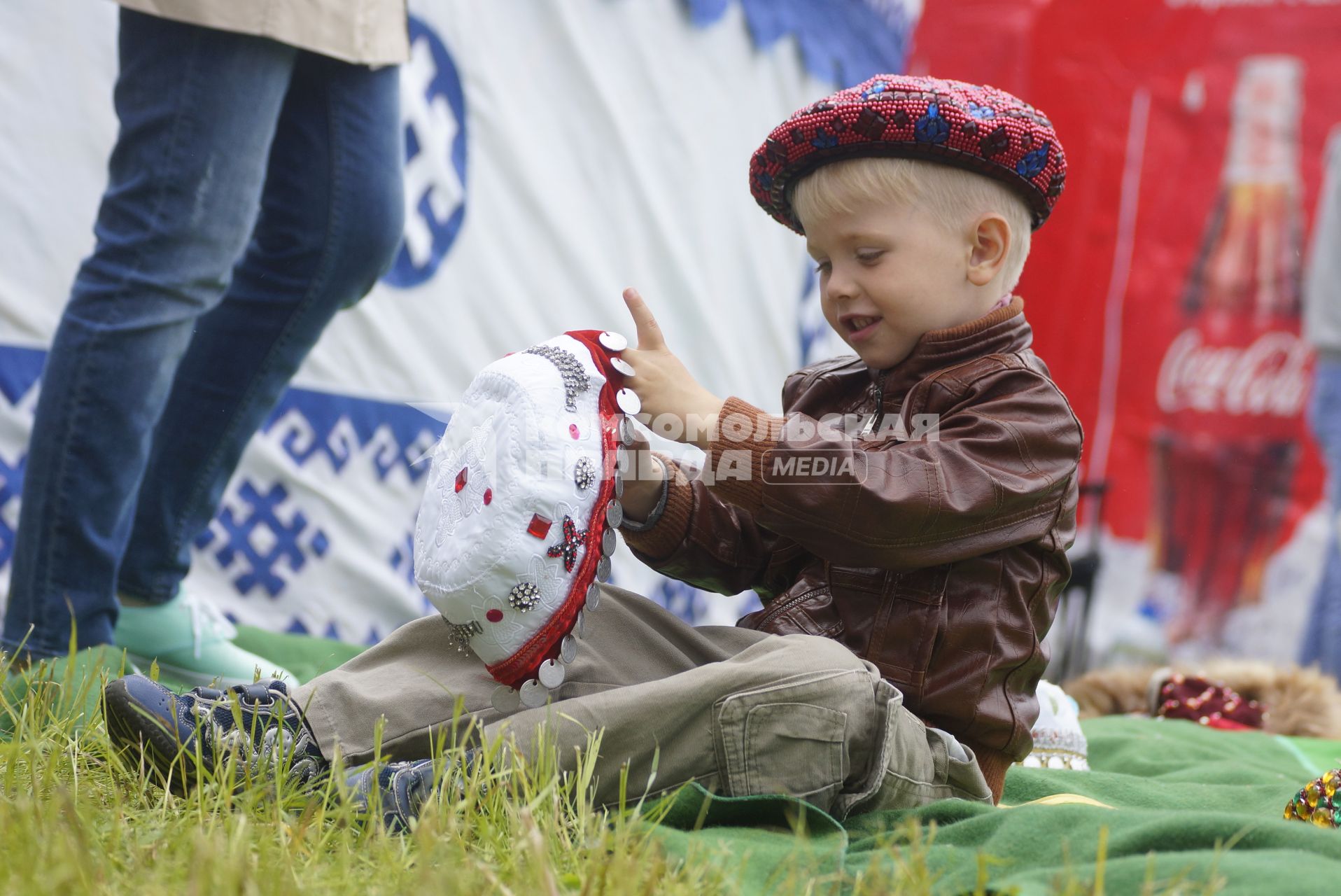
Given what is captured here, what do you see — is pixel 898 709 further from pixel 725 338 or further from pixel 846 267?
pixel 725 338

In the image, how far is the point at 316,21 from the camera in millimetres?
1476

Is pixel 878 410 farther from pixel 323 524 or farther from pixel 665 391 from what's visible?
pixel 323 524

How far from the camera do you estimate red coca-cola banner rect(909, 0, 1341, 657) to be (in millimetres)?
3576

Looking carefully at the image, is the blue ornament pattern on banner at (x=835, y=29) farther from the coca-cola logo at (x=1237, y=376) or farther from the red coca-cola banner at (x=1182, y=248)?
the coca-cola logo at (x=1237, y=376)

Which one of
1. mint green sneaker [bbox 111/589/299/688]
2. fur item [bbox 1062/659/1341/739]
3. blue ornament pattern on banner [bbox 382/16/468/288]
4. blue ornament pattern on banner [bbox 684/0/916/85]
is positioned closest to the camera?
mint green sneaker [bbox 111/589/299/688]

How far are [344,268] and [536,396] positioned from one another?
0.69 metres

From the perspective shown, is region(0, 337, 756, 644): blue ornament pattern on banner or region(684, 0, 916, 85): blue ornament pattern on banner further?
region(684, 0, 916, 85): blue ornament pattern on banner

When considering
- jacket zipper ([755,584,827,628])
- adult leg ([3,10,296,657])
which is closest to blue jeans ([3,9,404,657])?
adult leg ([3,10,296,657])

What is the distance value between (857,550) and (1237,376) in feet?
9.82

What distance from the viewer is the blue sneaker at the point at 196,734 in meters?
1.02

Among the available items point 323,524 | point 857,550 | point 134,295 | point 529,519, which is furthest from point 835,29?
point 529,519

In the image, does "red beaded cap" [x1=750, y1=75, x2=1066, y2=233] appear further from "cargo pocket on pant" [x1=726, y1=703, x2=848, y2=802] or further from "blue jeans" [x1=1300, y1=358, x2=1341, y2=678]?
"blue jeans" [x1=1300, y1=358, x2=1341, y2=678]

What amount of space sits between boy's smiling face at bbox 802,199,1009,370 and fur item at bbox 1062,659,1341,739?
1.26 meters

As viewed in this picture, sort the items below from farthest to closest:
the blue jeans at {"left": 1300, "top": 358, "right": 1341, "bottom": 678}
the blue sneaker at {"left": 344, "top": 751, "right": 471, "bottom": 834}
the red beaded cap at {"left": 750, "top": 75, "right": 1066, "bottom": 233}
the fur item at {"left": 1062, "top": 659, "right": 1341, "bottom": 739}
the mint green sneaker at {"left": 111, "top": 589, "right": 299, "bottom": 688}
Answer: the blue jeans at {"left": 1300, "top": 358, "right": 1341, "bottom": 678}
the fur item at {"left": 1062, "top": 659, "right": 1341, "bottom": 739}
the mint green sneaker at {"left": 111, "top": 589, "right": 299, "bottom": 688}
the red beaded cap at {"left": 750, "top": 75, "right": 1066, "bottom": 233}
the blue sneaker at {"left": 344, "top": 751, "right": 471, "bottom": 834}
